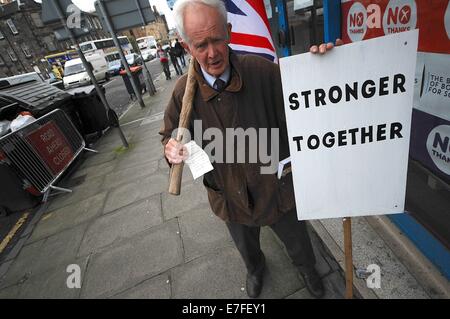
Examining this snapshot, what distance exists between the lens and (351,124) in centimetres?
134

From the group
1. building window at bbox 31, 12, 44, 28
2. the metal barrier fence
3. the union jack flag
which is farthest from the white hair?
building window at bbox 31, 12, 44, 28

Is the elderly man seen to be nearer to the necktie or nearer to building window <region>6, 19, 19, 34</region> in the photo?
the necktie

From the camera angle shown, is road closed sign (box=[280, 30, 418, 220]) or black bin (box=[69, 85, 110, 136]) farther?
black bin (box=[69, 85, 110, 136])

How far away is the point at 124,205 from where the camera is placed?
13.6 feet

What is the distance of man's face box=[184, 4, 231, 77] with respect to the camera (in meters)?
1.36

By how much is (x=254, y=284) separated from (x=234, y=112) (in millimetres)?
1514

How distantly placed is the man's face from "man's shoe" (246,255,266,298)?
1.69 metres

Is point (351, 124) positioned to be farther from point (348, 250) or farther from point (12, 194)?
point (12, 194)

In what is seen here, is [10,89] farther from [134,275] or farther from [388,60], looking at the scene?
[388,60]

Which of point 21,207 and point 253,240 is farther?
point 21,207

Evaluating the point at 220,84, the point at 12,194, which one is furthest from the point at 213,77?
the point at 12,194

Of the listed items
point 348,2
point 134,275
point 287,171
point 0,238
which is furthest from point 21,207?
point 348,2

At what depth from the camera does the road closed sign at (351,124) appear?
1.20 m
